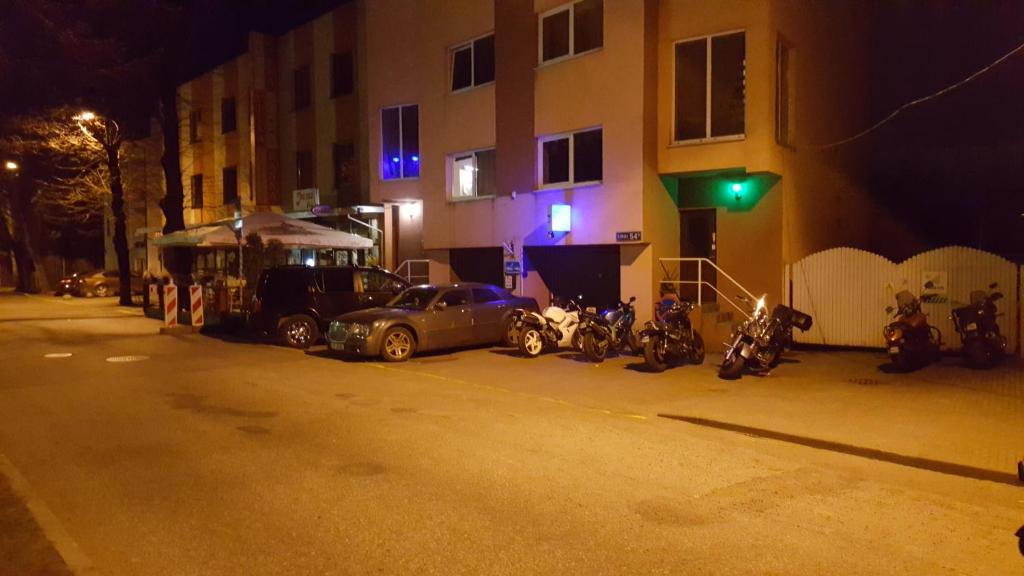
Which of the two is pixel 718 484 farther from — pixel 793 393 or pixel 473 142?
pixel 473 142

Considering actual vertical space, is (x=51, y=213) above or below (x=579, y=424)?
above

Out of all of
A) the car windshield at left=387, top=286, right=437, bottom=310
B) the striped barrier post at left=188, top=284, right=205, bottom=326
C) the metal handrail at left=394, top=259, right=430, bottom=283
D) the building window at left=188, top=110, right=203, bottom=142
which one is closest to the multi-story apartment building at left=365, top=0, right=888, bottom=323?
the metal handrail at left=394, top=259, right=430, bottom=283

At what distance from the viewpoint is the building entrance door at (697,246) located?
650 inches

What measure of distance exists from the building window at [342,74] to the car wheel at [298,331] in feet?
38.5

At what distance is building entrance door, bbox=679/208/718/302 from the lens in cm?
1650

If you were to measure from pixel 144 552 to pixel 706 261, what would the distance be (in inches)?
513

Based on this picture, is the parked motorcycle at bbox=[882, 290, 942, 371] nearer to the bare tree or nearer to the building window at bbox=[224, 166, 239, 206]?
the building window at bbox=[224, 166, 239, 206]

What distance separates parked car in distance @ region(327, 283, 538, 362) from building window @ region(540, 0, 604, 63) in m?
5.95

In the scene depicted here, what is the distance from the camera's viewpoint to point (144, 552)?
5.04 metres

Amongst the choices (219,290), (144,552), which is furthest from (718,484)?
A: (219,290)

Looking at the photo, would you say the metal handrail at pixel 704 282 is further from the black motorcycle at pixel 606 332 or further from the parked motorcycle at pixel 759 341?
the parked motorcycle at pixel 759 341

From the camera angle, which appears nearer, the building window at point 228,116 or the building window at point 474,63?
the building window at point 474,63

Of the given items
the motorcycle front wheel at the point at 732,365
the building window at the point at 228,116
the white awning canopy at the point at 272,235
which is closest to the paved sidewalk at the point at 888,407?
the motorcycle front wheel at the point at 732,365

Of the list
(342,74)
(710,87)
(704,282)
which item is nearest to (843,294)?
(704,282)
